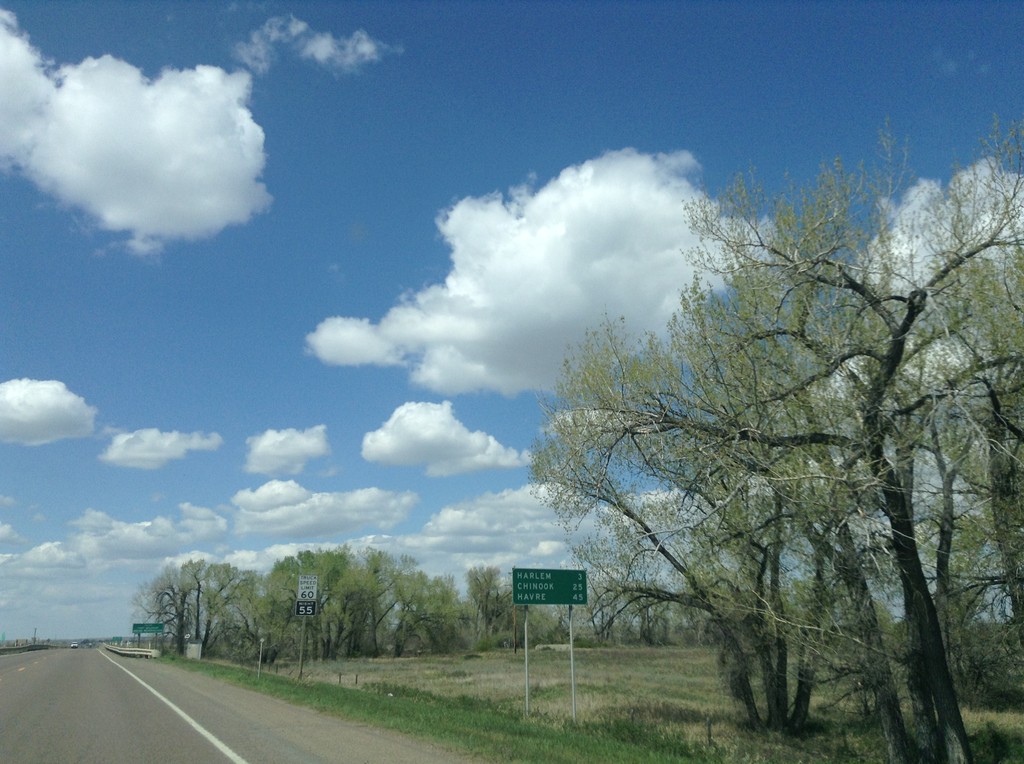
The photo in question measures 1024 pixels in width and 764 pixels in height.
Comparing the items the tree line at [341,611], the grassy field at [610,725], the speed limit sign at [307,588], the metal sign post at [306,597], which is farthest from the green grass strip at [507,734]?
the tree line at [341,611]

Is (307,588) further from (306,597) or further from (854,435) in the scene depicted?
(854,435)

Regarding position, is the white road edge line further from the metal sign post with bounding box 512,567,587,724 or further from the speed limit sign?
the metal sign post with bounding box 512,567,587,724

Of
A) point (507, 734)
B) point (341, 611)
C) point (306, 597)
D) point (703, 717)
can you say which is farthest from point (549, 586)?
point (341, 611)

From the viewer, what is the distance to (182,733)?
578 inches

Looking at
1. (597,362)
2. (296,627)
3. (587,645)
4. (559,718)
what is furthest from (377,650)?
(597,362)

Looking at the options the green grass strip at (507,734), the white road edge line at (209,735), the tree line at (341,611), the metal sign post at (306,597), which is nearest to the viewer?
the white road edge line at (209,735)

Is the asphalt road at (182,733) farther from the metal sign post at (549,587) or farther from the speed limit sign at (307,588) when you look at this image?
the metal sign post at (549,587)

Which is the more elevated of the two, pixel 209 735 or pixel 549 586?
pixel 549 586

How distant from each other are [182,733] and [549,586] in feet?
39.2

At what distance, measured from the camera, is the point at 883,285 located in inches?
497

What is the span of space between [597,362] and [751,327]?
408 centimetres

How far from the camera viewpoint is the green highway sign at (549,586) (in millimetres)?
22875

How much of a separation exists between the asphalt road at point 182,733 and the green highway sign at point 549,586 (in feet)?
24.7

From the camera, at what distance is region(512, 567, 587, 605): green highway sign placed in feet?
75.0
